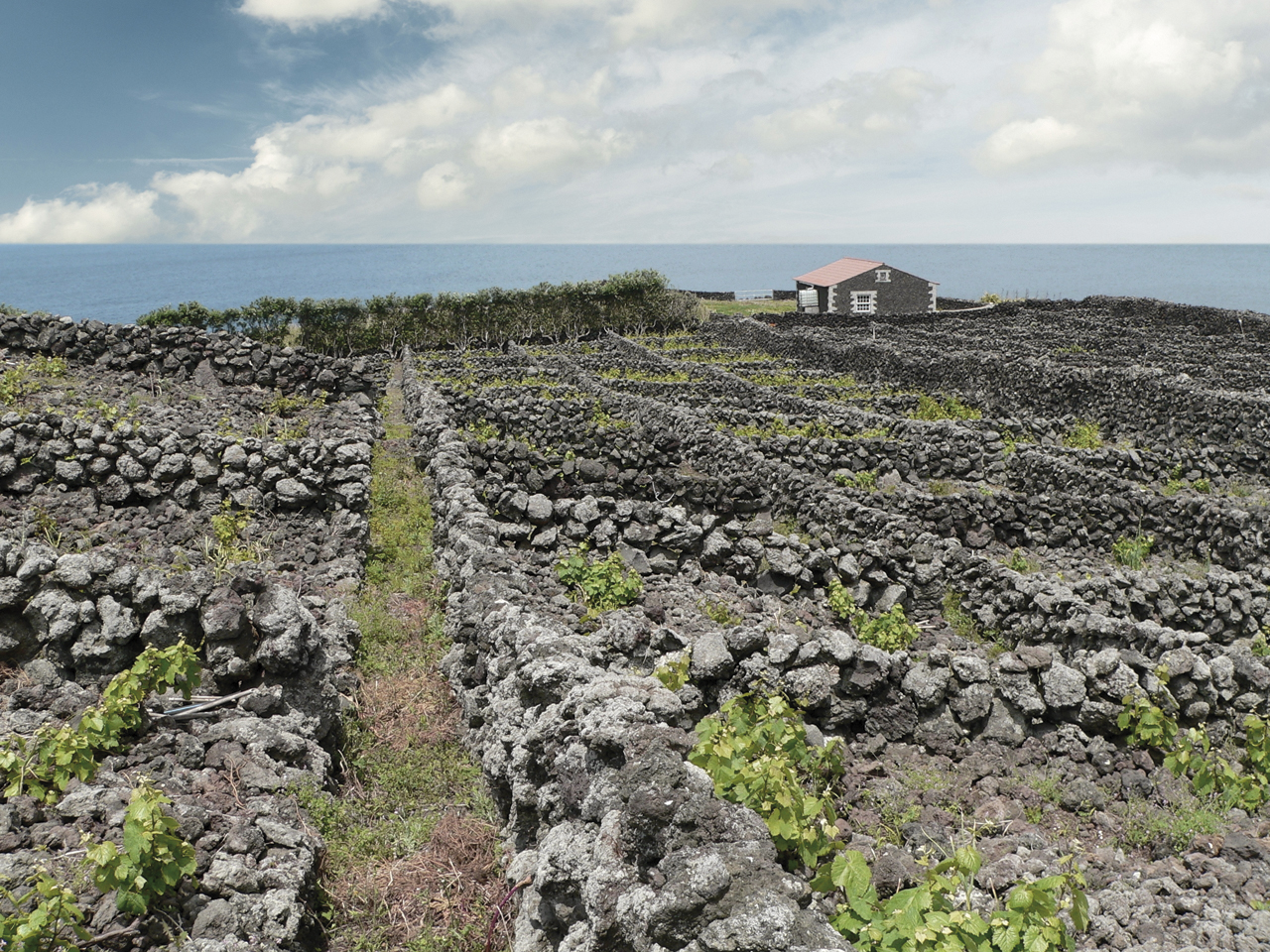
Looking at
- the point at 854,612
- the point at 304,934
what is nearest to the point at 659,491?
the point at 854,612

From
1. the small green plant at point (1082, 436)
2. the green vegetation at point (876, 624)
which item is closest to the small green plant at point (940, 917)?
the green vegetation at point (876, 624)

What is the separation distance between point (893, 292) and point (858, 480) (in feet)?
160

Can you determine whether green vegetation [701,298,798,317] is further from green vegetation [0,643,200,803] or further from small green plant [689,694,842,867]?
green vegetation [0,643,200,803]

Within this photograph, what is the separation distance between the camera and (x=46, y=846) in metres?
4.94

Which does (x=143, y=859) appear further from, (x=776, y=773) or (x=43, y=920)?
(x=776, y=773)

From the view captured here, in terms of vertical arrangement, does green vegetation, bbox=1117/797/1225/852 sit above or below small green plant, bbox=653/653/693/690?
below

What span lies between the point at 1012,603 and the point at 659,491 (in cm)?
613

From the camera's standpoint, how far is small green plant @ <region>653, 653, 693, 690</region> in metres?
7.31

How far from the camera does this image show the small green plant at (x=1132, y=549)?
13.1 metres

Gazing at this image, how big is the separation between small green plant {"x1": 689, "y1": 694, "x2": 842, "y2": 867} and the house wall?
5701cm

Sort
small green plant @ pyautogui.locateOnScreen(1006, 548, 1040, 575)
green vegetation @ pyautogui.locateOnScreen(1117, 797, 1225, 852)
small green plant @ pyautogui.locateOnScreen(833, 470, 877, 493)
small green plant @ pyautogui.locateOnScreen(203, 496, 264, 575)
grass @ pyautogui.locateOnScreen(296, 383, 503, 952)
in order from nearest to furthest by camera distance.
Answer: grass @ pyautogui.locateOnScreen(296, 383, 503, 952) < green vegetation @ pyautogui.locateOnScreen(1117, 797, 1225, 852) < small green plant @ pyautogui.locateOnScreen(203, 496, 264, 575) < small green plant @ pyautogui.locateOnScreen(1006, 548, 1040, 575) < small green plant @ pyautogui.locateOnScreen(833, 470, 877, 493)

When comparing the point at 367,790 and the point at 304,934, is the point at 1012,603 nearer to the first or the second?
the point at 367,790

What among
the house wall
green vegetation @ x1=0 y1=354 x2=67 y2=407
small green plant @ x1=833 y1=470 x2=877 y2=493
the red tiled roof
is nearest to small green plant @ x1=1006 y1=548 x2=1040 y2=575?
small green plant @ x1=833 y1=470 x2=877 y2=493

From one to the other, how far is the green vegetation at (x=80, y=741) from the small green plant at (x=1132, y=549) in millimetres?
14379
